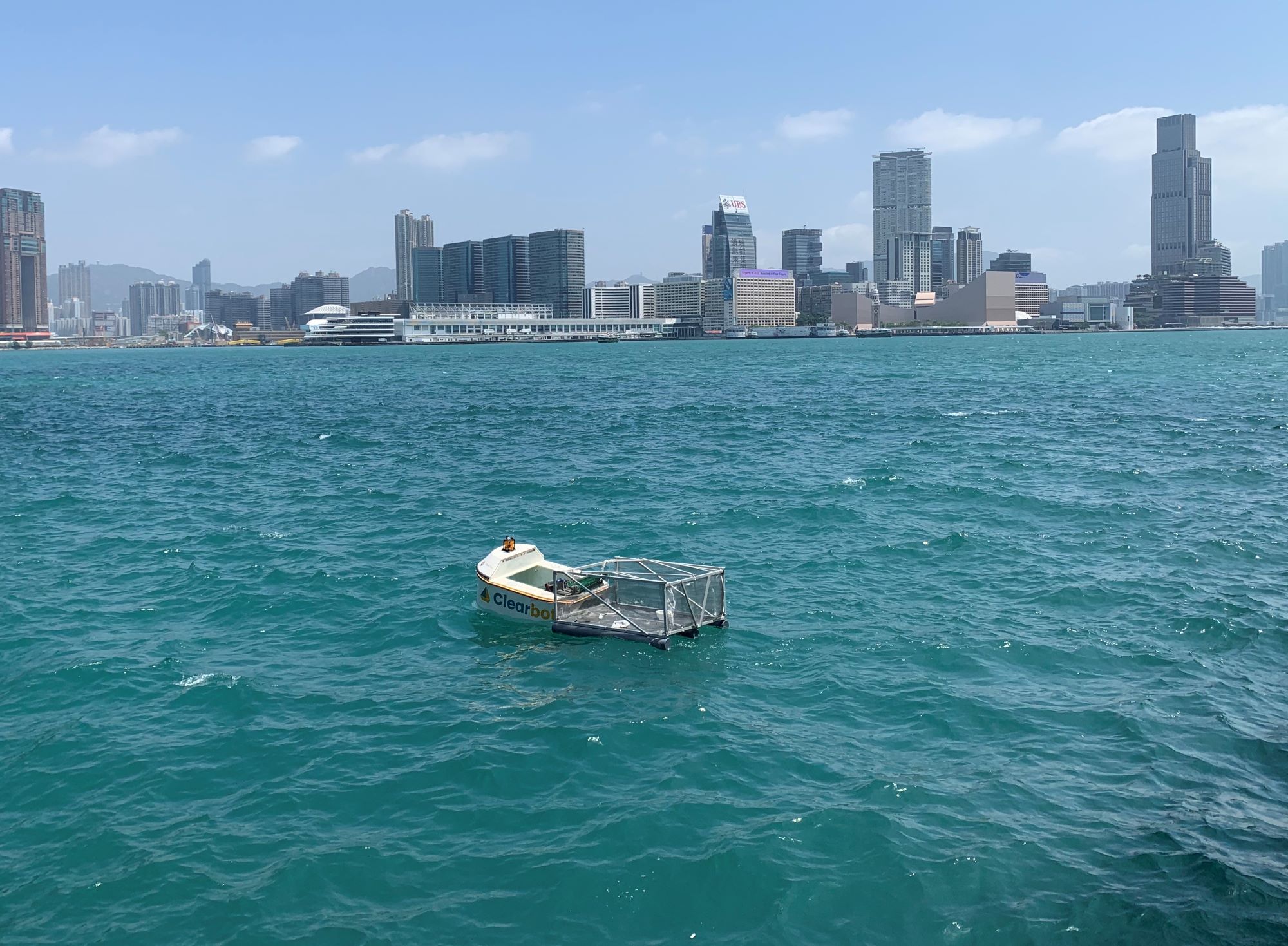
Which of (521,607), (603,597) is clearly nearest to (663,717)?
(603,597)

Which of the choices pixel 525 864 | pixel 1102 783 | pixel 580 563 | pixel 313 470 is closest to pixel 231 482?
pixel 313 470

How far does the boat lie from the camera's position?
91.0 ft

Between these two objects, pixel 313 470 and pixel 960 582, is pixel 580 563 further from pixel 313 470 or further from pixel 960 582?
pixel 313 470

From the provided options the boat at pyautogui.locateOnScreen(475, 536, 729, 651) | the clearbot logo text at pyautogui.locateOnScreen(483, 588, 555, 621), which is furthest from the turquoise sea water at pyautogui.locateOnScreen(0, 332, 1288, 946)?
the boat at pyautogui.locateOnScreen(475, 536, 729, 651)

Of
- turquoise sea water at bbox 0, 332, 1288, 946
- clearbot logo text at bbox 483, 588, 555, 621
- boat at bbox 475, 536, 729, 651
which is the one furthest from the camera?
clearbot logo text at bbox 483, 588, 555, 621

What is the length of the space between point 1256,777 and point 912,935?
8821mm

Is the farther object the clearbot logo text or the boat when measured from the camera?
the clearbot logo text

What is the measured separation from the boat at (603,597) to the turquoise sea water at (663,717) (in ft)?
2.13

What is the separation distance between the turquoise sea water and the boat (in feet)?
2.13

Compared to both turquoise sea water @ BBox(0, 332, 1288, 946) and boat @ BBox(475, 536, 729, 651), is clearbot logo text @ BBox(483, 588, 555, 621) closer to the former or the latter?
boat @ BBox(475, 536, 729, 651)

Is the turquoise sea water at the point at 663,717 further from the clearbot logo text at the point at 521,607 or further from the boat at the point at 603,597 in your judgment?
the boat at the point at 603,597

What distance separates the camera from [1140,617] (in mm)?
29172

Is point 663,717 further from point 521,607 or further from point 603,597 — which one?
point 521,607

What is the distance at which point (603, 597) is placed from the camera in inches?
1166
